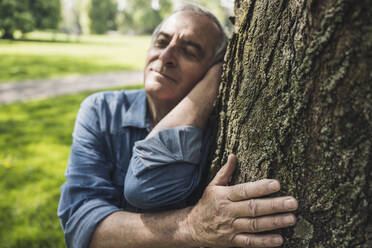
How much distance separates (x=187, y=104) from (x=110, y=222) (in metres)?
0.81

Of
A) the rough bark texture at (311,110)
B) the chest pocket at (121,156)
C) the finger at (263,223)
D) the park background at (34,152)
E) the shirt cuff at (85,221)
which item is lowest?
the park background at (34,152)

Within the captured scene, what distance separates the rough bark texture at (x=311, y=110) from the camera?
94cm

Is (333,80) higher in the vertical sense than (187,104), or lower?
higher

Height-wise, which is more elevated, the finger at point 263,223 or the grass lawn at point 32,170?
the finger at point 263,223

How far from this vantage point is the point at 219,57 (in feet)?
6.90

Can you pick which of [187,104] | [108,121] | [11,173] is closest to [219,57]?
[187,104]

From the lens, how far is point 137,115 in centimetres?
206

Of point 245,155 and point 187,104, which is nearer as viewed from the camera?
point 245,155

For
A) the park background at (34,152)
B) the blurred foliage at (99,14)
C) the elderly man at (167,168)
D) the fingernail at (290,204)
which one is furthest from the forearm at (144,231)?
the blurred foliage at (99,14)

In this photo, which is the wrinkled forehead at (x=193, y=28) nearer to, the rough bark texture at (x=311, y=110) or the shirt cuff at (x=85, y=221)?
the rough bark texture at (x=311, y=110)

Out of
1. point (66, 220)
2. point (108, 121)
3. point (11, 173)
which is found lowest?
point (11, 173)

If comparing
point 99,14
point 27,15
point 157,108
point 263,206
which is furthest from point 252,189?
point 99,14

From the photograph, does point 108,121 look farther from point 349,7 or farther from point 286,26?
point 349,7

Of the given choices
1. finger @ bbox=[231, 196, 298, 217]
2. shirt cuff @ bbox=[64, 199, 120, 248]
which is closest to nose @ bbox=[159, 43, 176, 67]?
shirt cuff @ bbox=[64, 199, 120, 248]
